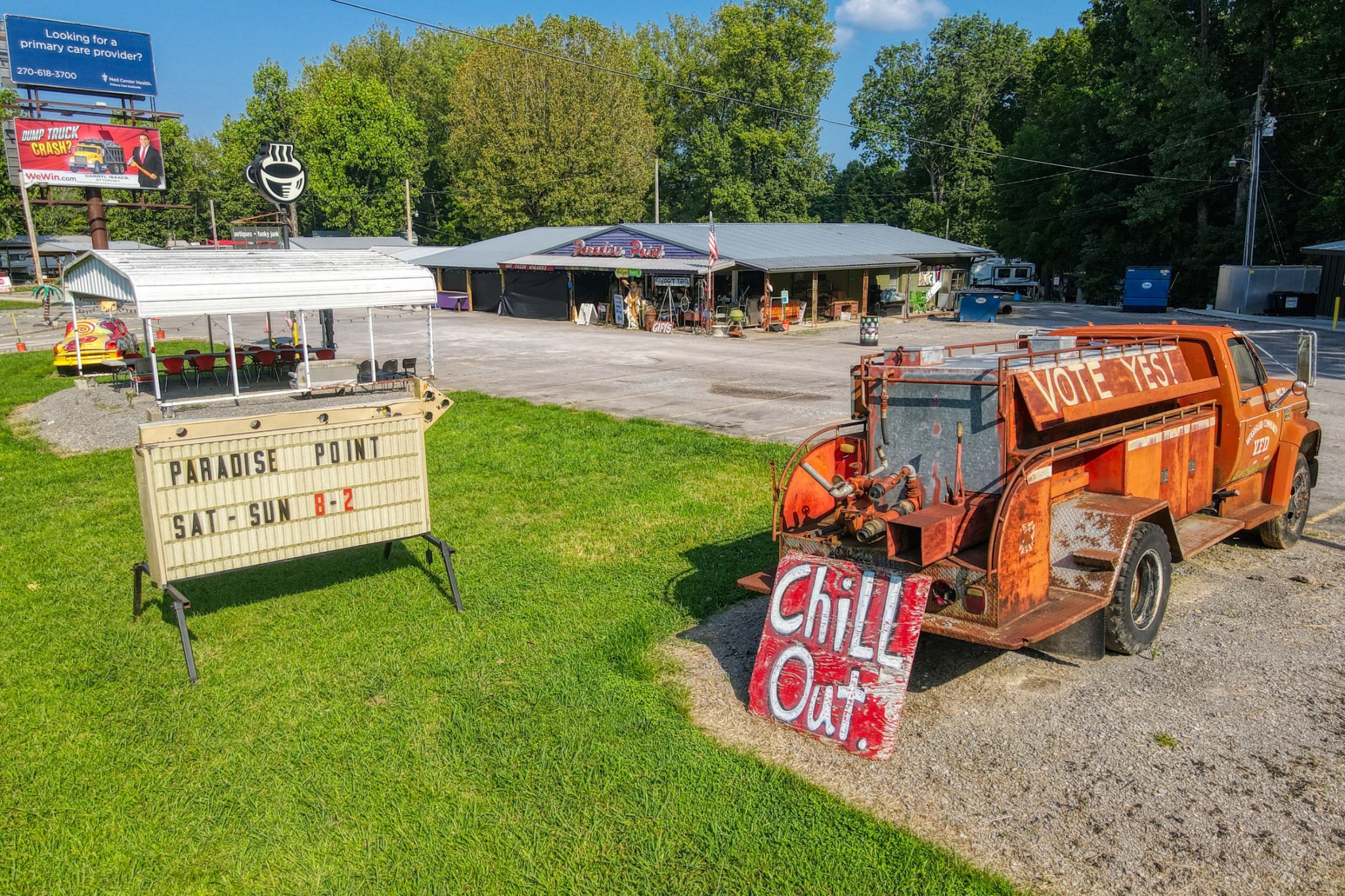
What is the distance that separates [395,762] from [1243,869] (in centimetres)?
440

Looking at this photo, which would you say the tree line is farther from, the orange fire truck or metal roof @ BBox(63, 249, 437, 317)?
the orange fire truck

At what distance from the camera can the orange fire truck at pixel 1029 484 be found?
5828 millimetres

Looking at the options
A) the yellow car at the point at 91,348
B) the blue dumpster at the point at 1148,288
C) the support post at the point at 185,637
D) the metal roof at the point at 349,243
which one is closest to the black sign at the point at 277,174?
the yellow car at the point at 91,348

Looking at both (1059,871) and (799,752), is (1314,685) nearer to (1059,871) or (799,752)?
(1059,871)

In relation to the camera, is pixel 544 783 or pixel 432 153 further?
pixel 432 153

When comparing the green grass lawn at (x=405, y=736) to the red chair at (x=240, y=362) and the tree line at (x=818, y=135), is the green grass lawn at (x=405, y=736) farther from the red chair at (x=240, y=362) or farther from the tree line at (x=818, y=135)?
the tree line at (x=818, y=135)

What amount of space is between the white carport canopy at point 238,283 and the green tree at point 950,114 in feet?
176

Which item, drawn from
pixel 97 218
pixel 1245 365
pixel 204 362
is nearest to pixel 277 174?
pixel 204 362

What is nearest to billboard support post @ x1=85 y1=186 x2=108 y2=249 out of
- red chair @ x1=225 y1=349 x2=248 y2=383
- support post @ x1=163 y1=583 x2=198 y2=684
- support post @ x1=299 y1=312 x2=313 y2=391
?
red chair @ x1=225 y1=349 x2=248 y2=383

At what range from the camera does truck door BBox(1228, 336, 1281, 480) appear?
8.09 metres

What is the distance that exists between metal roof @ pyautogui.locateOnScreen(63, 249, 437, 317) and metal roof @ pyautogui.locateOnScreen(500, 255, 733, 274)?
15.5 metres

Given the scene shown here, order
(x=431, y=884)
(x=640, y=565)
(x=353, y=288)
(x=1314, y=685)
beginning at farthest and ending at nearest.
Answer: (x=353, y=288) < (x=640, y=565) < (x=1314, y=685) < (x=431, y=884)

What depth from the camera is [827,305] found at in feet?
128

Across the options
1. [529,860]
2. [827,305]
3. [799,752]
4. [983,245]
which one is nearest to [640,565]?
[799,752]
